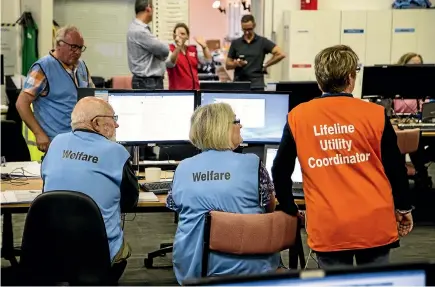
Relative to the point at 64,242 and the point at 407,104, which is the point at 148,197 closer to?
the point at 64,242

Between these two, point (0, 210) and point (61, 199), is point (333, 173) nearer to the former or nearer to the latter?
point (61, 199)

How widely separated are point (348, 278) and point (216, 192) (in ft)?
5.86

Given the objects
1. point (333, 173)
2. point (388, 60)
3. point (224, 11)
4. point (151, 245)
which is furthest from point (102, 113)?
point (224, 11)

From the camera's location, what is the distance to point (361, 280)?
1.20 m

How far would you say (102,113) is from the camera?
340 cm

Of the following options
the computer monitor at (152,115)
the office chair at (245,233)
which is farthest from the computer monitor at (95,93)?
the office chair at (245,233)

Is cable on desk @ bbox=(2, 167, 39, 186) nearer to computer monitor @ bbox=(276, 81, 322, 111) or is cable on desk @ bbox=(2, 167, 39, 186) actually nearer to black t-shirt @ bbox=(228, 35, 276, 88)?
computer monitor @ bbox=(276, 81, 322, 111)

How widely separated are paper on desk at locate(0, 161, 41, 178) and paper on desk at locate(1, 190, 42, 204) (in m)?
0.51

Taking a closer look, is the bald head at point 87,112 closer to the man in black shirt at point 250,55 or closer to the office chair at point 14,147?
the office chair at point 14,147

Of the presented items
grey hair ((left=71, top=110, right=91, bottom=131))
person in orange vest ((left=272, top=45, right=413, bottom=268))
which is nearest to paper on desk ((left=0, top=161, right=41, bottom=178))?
grey hair ((left=71, top=110, right=91, bottom=131))

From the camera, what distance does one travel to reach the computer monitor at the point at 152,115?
443cm

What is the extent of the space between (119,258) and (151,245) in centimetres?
223

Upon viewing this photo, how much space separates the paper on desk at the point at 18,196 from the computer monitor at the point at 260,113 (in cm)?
142

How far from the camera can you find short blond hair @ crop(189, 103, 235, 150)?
3070mm
